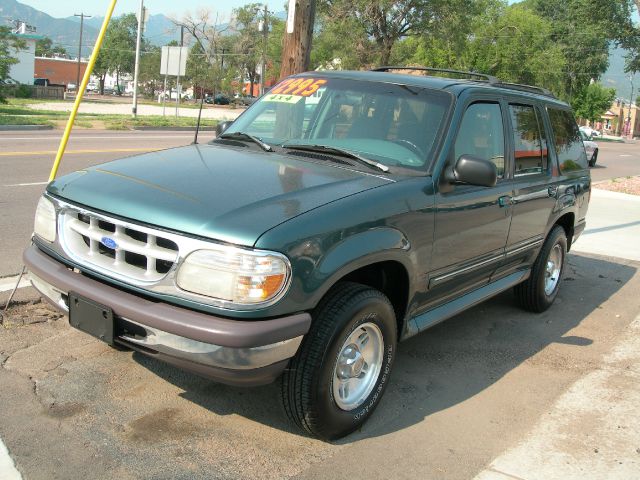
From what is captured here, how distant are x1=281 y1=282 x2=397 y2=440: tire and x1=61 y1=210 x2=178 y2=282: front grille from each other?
0.76 meters

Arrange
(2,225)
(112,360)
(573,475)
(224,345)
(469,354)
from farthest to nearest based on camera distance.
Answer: (2,225)
(469,354)
(112,360)
(573,475)
(224,345)

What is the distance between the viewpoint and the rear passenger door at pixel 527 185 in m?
4.92

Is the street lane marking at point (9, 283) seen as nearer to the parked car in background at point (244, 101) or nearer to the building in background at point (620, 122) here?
the parked car in background at point (244, 101)

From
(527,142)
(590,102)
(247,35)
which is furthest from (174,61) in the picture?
(247,35)

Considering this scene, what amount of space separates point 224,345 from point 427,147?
190 centimetres

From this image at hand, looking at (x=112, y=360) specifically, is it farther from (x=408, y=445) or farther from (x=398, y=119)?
(x=398, y=119)

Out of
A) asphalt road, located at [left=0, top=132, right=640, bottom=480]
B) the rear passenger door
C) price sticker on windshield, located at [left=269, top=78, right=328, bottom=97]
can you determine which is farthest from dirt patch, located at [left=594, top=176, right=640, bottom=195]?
price sticker on windshield, located at [left=269, top=78, right=328, bottom=97]

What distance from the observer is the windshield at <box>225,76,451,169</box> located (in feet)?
13.7

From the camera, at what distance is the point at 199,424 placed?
139 inches

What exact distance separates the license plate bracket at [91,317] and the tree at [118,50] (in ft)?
317

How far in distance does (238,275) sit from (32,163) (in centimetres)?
1065

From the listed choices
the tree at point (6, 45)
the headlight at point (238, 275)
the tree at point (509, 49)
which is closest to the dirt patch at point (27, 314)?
the headlight at point (238, 275)

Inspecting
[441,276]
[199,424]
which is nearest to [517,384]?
[441,276]

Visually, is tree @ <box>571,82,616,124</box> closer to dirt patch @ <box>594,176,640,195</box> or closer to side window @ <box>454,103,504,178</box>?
dirt patch @ <box>594,176,640,195</box>
